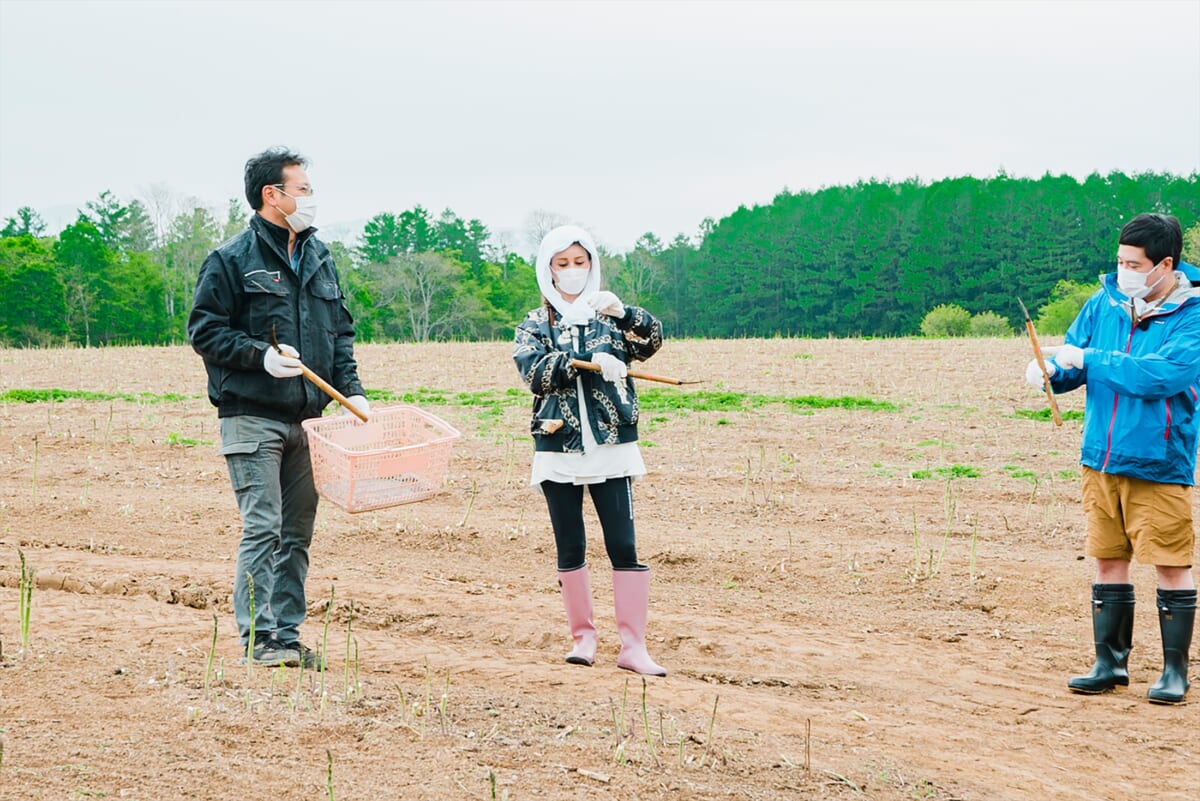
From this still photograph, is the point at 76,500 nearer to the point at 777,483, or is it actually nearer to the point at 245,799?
the point at 777,483

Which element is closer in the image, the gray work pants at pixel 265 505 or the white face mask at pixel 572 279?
the gray work pants at pixel 265 505

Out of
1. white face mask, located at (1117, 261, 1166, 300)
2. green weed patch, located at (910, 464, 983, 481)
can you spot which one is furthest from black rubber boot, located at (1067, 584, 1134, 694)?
green weed patch, located at (910, 464, 983, 481)

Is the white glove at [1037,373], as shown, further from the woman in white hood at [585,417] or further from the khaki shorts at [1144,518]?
the woman in white hood at [585,417]

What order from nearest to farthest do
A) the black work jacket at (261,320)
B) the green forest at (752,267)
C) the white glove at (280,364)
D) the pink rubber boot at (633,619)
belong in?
the white glove at (280,364) → the black work jacket at (261,320) → the pink rubber boot at (633,619) → the green forest at (752,267)

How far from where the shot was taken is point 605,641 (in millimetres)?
5473

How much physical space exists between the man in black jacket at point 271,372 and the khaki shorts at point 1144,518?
3.09m

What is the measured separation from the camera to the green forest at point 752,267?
53125 millimetres

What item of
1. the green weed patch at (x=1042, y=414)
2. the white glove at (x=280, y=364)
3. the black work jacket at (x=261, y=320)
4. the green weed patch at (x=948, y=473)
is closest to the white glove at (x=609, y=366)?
the black work jacket at (x=261, y=320)

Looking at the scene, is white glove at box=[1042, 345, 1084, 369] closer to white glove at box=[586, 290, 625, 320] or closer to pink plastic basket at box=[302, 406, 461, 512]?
white glove at box=[586, 290, 625, 320]

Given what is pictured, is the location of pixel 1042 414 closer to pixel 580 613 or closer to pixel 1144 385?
pixel 1144 385

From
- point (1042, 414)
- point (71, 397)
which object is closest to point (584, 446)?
point (1042, 414)

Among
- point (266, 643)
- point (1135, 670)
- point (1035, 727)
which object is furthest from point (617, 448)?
point (1135, 670)

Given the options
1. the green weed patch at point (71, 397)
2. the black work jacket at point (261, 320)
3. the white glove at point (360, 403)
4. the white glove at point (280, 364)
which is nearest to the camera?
the white glove at point (280, 364)

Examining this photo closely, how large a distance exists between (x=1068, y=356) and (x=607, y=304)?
6.11ft
